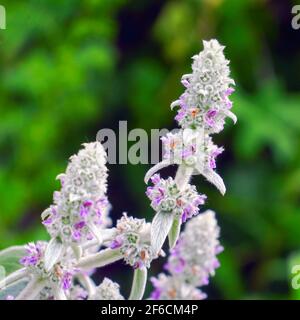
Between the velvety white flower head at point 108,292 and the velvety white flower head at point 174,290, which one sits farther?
the velvety white flower head at point 174,290

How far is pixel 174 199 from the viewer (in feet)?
4.76

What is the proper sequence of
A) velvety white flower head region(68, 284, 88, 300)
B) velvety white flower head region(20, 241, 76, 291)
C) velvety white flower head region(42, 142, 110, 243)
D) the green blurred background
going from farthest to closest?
the green blurred background → velvety white flower head region(68, 284, 88, 300) → velvety white flower head region(20, 241, 76, 291) → velvety white flower head region(42, 142, 110, 243)

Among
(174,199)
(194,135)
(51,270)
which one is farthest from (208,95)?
(51,270)

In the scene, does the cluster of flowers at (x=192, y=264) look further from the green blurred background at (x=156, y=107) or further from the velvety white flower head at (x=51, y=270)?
the green blurred background at (x=156, y=107)

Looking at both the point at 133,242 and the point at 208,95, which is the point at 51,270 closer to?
the point at 133,242

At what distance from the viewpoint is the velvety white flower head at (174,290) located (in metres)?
1.71

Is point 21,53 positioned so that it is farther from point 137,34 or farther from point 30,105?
point 137,34

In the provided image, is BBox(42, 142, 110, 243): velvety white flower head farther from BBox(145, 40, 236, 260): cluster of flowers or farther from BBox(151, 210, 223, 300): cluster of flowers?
BBox(151, 210, 223, 300): cluster of flowers

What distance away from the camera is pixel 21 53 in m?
4.99

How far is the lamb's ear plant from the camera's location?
1345 millimetres

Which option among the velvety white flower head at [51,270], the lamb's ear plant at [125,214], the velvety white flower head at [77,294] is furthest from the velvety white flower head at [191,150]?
the velvety white flower head at [77,294]

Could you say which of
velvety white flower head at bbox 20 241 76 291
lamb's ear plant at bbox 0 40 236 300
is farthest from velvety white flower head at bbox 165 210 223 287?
velvety white flower head at bbox 20 241 76 291

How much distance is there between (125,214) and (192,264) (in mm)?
311

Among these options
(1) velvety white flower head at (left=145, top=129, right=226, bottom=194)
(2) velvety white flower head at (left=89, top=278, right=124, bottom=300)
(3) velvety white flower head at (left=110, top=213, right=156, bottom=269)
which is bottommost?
(2) velvety white flower head at (left=89, top=278, right=124, bottom=300)
